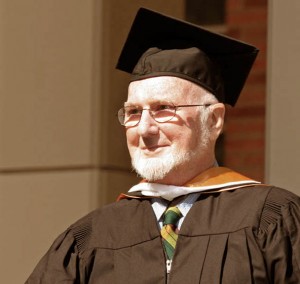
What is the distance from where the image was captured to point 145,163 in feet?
13.2

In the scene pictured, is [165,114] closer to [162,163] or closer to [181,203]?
[162,163]

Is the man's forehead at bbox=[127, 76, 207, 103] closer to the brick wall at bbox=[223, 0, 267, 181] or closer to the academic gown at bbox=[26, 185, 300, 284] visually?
the academic gown at bbox=[26, 185, 300, 284]

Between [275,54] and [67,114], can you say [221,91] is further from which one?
[67,114]

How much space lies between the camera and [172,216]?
3975 mm

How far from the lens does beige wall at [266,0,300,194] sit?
529cm

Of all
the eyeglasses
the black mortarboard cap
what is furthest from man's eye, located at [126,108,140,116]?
the black mortarboard cap

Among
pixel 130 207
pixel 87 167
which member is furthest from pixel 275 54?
pixel 130 207

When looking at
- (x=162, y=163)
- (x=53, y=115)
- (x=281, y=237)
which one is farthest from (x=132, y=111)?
(x=53, y=115)

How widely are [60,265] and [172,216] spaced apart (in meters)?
0.44

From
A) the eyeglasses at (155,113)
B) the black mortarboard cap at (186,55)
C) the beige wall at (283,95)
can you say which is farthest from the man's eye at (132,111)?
the beige wall at (283,95)

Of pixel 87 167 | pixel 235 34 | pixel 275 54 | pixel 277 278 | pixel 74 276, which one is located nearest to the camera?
pixel 277 278

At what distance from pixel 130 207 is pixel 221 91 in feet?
1.73

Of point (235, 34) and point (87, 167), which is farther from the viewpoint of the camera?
point (235, 34)

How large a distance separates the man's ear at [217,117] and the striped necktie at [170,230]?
0.34m
